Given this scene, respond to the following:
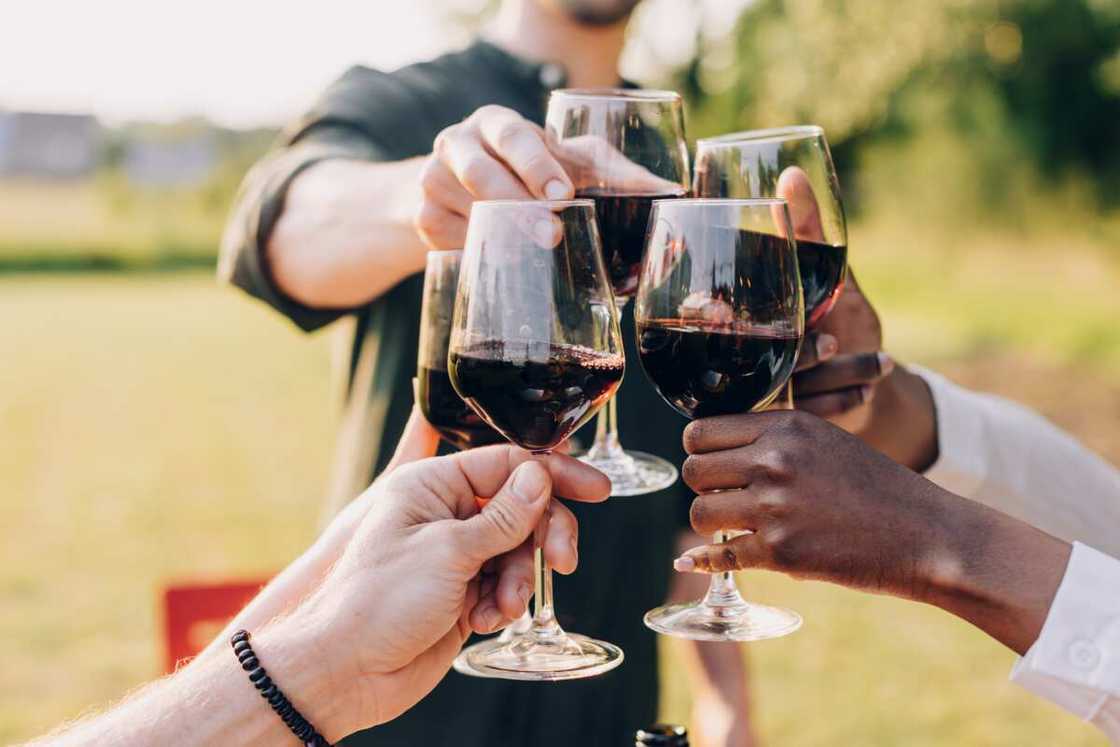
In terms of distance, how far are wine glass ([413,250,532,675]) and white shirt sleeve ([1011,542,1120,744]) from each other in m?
0.89

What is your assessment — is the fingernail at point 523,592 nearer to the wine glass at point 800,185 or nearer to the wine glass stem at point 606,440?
the wine glass stem at point 606,440

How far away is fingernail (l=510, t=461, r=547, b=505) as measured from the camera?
1668mm

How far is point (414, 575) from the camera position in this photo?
1637 millimetres

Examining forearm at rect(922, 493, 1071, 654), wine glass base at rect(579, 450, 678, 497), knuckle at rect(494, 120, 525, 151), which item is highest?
knuckle at rect(494, 120, 525, 151)

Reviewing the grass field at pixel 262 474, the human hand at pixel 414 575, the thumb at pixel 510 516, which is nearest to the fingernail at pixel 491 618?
the human hand at pixel 414 575

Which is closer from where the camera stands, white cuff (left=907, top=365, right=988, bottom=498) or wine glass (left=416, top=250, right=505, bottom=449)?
wine glass (left=416, top=250, right=505, bottom=449)

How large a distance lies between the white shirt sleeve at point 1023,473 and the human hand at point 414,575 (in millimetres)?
1091

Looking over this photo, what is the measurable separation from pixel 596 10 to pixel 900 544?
76.3 inches

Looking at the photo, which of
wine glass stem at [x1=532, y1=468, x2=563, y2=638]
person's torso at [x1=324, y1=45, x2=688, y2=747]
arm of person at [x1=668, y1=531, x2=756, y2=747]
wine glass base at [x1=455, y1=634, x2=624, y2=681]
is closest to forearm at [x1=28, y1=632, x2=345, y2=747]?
wine glass base at [x1=455, y1=634, x2=624, y2=681]

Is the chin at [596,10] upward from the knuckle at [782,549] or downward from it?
upward

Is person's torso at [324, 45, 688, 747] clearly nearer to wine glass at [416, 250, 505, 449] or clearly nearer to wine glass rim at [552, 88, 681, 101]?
wine glass at [416, 250, 505, 449]

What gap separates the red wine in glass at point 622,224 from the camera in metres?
1.92

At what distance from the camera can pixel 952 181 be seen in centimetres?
2197

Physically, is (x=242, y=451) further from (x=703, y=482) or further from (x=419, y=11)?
(x=703, y=482)
